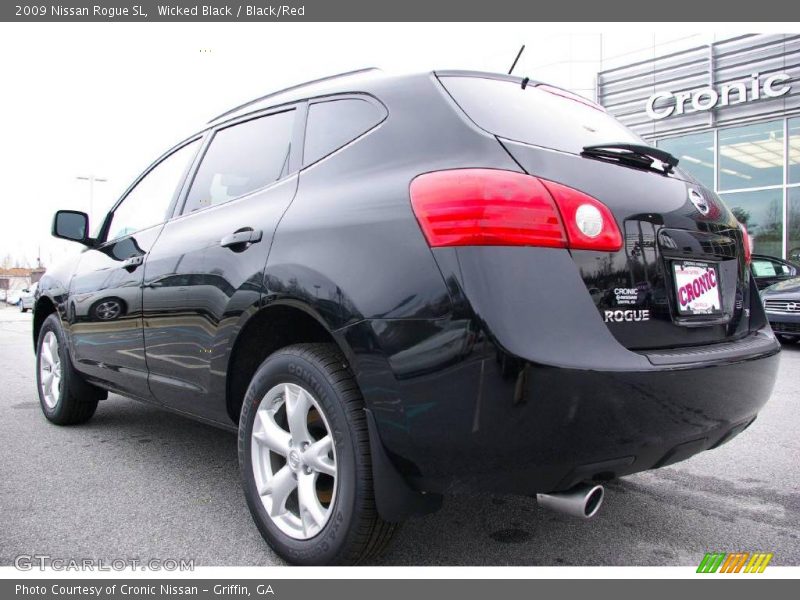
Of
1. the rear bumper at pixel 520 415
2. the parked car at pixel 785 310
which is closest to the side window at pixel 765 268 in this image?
the parked car at pixel 785 310

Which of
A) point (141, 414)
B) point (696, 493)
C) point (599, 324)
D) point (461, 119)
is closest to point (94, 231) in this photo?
point (141, 414)

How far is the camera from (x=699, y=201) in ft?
7.25

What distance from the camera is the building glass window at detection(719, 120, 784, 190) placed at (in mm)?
15039

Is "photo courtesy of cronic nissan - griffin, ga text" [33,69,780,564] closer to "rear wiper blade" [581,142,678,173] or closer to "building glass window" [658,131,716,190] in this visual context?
"rear wiper blade" [581,142,678,173]

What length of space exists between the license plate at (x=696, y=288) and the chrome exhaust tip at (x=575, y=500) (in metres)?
0.60

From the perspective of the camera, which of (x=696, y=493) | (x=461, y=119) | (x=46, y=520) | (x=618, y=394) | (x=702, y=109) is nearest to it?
(x=618, y=394)

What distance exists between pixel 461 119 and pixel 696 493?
2039mm

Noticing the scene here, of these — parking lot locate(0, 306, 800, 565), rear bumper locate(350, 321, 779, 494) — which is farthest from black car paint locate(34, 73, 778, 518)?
parking lot locate(0, 306, 800, 565)

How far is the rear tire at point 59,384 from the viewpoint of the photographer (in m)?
4.03

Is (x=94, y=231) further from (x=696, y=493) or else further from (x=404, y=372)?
(x=696, y=493)

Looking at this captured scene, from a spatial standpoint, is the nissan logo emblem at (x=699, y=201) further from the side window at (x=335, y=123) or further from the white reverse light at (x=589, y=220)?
the side window at (x=335, y=123)

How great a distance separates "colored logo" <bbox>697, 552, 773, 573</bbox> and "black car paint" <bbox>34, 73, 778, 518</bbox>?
455 mm

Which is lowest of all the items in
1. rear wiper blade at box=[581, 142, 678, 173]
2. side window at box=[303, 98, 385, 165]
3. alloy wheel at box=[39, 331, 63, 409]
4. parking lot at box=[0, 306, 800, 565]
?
parking lot at box=[0, 306, 800, 565]

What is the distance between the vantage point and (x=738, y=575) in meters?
2.08
